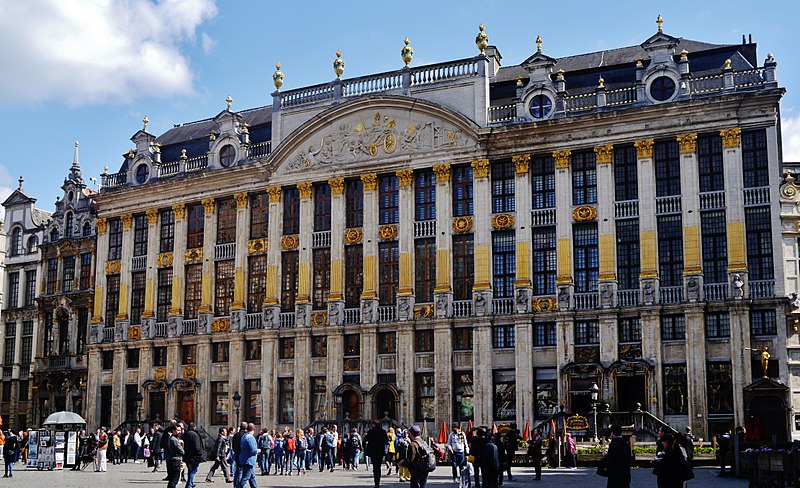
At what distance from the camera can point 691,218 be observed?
45.4 metres

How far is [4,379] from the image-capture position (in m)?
66.1

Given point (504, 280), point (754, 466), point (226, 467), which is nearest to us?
point (754, 466)

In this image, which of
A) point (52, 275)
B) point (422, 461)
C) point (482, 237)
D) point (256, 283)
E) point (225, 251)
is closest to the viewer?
point (422, 461)

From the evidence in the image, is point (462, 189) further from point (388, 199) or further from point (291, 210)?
point (291, 210)

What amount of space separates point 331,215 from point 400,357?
8.48 m

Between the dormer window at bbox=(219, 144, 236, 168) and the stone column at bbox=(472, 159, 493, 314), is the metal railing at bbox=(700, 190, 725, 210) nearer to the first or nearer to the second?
the stone column at bbox=(472, 159, 493, 314)

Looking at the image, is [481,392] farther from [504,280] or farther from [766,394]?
[766,394]

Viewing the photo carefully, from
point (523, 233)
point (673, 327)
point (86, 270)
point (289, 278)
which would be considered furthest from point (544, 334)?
point (86, 270)

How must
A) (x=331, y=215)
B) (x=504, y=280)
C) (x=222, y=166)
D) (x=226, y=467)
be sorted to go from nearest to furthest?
(x=226, y=467) < (x=504, y=280) < (x=331, y=215) < (x=222, y=166)

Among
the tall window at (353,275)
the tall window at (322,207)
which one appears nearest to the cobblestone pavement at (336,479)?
the tall window at (353,275)

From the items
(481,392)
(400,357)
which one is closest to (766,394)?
(481,392)

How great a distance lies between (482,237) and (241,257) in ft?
44.7

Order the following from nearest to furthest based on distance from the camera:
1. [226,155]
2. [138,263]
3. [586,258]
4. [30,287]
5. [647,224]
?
[647,224]
[586,258]
[226,155]
[138,263]
[30,287]

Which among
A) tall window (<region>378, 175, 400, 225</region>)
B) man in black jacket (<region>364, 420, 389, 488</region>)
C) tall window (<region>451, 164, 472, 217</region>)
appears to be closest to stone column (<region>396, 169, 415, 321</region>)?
tall window (<region>378, 175, 400, 225</region>)
